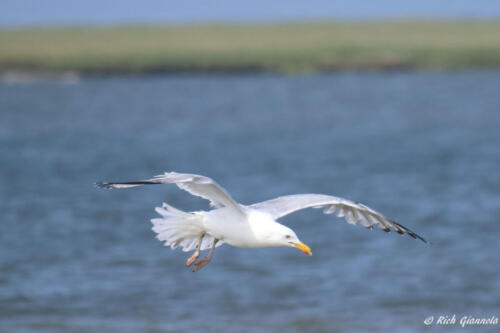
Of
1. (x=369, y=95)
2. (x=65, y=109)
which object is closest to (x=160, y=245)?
(x=65, y=109)

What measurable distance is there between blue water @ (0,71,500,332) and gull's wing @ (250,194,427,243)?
145 inches

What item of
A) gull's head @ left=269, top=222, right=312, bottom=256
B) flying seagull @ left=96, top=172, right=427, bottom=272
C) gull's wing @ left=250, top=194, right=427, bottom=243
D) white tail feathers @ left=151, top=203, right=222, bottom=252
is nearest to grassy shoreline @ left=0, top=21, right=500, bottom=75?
gull's wing @ left=250, top=194, right=427, bottom=243

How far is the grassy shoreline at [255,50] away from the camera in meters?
54.8

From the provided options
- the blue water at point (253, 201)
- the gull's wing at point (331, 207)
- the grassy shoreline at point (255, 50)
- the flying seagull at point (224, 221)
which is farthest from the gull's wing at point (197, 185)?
the grassy shoreline at point (255, 50)

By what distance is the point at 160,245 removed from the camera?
17.8m

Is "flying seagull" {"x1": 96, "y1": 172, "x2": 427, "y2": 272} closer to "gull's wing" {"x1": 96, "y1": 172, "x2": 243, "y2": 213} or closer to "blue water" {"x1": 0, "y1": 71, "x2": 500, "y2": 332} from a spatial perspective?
"gull's wing" {"x1": 96, "y1": 172, "x2": 243, "y2": 213}

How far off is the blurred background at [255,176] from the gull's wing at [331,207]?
12.1 ft

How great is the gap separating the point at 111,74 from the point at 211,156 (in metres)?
27.9

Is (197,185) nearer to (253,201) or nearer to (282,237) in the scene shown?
(282,237)

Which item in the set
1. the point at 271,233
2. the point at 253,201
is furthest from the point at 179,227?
the point at 253,201

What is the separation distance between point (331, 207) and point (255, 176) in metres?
14.5

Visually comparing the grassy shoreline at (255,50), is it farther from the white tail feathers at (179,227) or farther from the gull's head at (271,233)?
the gull's head at (271,233)

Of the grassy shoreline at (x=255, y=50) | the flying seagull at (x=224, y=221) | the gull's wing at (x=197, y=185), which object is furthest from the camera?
the grassy shoreline at (x=255, y=50)

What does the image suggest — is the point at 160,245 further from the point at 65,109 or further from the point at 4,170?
the point at 65,109
